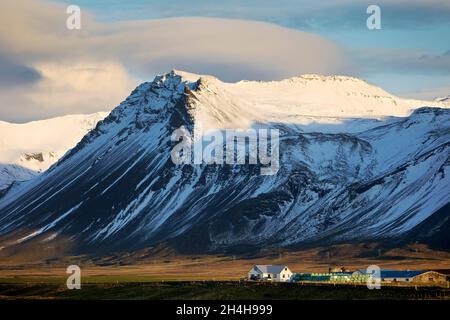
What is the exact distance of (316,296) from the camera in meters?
198
